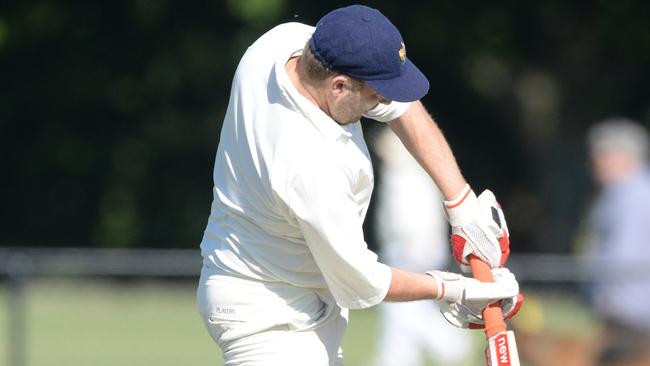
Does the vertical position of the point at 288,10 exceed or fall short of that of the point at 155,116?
it exceeds it

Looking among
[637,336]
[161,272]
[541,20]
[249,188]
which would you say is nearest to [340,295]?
[249,188]

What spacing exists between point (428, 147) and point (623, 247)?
4.49m

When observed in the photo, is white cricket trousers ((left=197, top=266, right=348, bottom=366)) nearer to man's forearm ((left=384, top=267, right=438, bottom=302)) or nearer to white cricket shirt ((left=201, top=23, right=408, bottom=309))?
white cricket shirt ((left=201, top=23, right=408, bottom=309))

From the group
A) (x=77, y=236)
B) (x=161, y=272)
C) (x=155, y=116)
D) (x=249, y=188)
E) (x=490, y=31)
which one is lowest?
(x=77, y=236)

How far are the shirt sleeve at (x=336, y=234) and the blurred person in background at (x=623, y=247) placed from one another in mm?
4528

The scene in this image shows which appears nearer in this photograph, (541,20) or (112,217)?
(541,20)

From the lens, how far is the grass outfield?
10.9m

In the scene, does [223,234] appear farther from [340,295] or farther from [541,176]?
[541,176]

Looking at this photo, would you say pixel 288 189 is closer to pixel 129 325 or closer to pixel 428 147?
pixel 428 147

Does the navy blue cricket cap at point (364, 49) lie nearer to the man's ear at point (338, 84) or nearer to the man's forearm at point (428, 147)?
the man's ear at point (338, 84)

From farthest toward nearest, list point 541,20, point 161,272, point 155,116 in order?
point 155,116
point 541,20
point 161,272

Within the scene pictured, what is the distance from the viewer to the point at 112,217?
18984 mm

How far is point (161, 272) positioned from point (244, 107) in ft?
18.6

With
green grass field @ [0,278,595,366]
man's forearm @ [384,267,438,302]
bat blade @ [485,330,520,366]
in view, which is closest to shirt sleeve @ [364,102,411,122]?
man's forearm @ [384,267,438,302]
